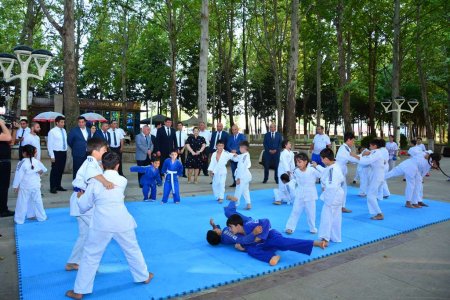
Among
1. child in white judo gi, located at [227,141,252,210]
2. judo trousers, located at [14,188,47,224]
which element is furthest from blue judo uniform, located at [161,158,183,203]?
judo trousers, located at [14,188,47,224]

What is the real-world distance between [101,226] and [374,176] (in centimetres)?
604

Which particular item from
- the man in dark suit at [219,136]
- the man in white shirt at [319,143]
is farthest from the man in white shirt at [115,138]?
the man in white shirt at [319,143]

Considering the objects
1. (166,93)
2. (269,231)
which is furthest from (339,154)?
(166,93)

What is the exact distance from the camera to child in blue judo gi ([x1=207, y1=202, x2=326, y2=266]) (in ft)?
15.7

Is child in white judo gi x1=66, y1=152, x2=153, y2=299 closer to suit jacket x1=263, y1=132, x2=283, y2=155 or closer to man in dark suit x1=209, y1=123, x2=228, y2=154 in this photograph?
man in dark suit x1=209, y1=123, x2=228, y2=154

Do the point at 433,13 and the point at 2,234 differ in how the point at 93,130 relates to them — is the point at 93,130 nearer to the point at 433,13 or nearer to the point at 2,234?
the point at 2,234

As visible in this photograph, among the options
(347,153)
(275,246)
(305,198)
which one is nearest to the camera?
(275,246)

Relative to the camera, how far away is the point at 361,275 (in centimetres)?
450

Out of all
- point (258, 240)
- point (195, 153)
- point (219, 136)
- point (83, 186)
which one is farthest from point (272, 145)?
point (83, 186)

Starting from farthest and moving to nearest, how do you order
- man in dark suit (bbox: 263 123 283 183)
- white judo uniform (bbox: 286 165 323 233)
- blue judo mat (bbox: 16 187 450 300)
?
man in dark suit (bbox: 263 123 283 183)
white judo uniform (bbox: 286 165 323 233)
blue judo mat (bbox: 16 187 450 300)

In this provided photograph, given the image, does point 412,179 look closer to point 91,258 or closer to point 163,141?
point 163,141

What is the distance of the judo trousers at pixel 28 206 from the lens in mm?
6582

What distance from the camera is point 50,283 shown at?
405 cm

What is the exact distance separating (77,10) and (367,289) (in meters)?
24.0
